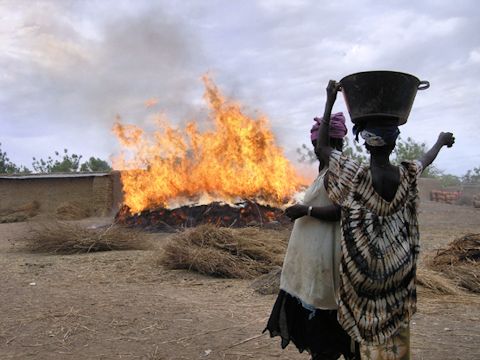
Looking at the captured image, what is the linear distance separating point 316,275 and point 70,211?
15.6 metres

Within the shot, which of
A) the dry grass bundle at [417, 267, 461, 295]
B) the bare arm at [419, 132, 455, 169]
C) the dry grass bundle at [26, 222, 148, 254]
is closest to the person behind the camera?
the bare arm at [419, 132, 455, 169]

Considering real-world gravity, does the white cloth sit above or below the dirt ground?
above

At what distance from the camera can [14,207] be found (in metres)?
17.6

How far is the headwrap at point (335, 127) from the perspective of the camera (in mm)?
2340

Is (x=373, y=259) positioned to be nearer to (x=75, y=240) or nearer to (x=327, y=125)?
(x=327, y=125)

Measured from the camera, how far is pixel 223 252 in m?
6.65

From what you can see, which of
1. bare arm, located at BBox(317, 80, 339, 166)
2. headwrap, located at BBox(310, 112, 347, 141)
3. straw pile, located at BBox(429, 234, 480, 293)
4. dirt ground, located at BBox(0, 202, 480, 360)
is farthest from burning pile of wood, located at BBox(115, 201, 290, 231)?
bare arm, located at BBox(317, 80, 339, 166)

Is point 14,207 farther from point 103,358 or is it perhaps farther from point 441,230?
point 103,358

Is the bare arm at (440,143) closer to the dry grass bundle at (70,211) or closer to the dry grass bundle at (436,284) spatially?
the dry grass bundle at (436,284)

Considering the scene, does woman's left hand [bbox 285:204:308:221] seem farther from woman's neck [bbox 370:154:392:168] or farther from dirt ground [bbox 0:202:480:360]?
dirt ground [bbox 0:202:480:360]

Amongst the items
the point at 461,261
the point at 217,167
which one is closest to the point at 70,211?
the point at 217,167

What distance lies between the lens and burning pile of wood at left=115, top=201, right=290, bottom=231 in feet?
37.0

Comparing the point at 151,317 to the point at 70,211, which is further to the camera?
the point at 70,211

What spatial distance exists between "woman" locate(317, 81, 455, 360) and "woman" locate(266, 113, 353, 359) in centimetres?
17
